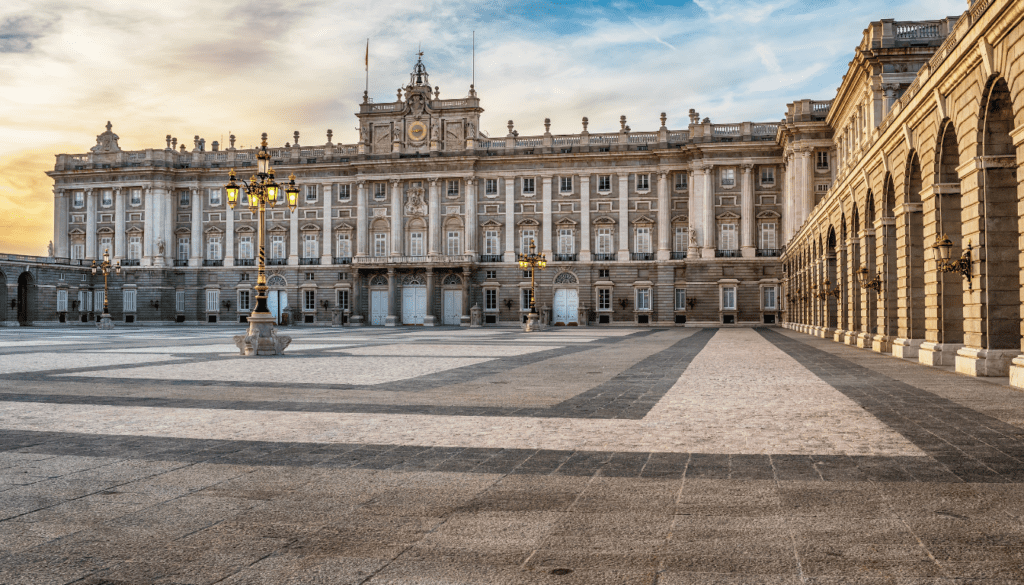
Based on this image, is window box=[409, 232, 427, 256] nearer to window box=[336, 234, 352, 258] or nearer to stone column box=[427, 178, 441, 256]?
stone column box=[427, 178, 441, 256]

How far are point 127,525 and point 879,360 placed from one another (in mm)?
19540

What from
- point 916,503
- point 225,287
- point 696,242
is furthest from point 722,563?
point 225,287

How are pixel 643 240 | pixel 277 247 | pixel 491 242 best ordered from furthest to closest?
pixel 277 247, pixel 491 242, pixel 643 240

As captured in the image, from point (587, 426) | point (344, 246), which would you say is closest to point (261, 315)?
point (587, 426)

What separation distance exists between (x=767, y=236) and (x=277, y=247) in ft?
138

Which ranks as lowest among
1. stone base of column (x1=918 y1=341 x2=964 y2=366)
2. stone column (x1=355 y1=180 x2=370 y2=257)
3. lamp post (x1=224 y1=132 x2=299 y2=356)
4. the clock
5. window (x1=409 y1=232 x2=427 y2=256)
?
stone base of column (x1=918 y1=341 x2=964 y2=366)

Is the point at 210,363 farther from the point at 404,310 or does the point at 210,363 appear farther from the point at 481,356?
the point at 404,310

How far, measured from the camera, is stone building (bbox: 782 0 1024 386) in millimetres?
15164

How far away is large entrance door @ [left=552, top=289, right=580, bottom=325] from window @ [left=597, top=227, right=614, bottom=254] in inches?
161

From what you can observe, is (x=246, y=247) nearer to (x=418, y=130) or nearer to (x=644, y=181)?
(x=418, y=130)

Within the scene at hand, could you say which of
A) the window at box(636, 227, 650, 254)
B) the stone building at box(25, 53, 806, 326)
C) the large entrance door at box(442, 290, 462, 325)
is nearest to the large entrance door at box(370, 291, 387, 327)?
the stone building at box(25, 53, 806, 326)

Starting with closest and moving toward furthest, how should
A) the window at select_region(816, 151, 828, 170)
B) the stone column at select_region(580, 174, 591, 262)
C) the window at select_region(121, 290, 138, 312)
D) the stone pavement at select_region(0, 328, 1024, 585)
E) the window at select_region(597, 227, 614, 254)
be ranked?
the stone pavement at select_region(0, 328, 1024, 585) → the window at select_region(816, 151, 828, 170) → the stone column at select_region(580, 174, 591, 262) → the window at select_region(597, 227, 614, 254) → the window at select_region(121, 290, 138, 312)

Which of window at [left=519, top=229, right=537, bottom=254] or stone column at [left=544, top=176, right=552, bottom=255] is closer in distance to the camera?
stone column at [left=544, top=176, right=552, bottom=255]

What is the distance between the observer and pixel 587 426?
368 inches
